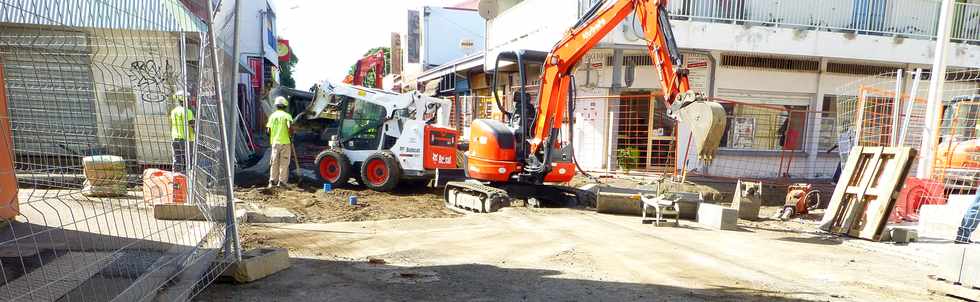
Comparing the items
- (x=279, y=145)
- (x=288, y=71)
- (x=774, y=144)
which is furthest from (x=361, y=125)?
(x=288, y=71)

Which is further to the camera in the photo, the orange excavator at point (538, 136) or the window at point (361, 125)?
the window at point (361, 125)

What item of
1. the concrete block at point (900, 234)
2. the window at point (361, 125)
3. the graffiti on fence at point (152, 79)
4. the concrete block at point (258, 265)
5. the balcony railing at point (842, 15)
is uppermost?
the balcony railing at point (842, 15)

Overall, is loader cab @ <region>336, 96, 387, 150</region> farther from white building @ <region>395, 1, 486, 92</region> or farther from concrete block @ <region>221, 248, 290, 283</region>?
white building @ <region>395, 1, 486, 92</region>

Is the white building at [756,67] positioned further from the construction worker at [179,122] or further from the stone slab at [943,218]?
the construction worker at [179,122]

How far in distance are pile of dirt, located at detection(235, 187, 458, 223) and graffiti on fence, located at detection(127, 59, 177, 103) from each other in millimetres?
3629

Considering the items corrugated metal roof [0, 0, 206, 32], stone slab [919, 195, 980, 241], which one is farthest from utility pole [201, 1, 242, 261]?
stone slab [919, 195, 980, 241]

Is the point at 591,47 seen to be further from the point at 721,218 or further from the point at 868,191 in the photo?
the point at 868,191

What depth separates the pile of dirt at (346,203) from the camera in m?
7.65

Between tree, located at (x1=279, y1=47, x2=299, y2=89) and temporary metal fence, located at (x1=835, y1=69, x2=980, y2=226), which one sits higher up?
tree, located at (x1=279, y1=47, x2=299, y2=89)

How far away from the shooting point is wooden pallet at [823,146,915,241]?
634cm

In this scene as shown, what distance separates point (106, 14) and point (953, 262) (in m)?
6.55

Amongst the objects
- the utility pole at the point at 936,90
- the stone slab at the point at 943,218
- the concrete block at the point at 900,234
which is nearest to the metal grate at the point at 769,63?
the utility pole at the point at 936,90

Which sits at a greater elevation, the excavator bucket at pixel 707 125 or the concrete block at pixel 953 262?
the excavator bucket at pixel 707 125

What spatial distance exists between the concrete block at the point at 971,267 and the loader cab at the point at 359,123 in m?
8.71
